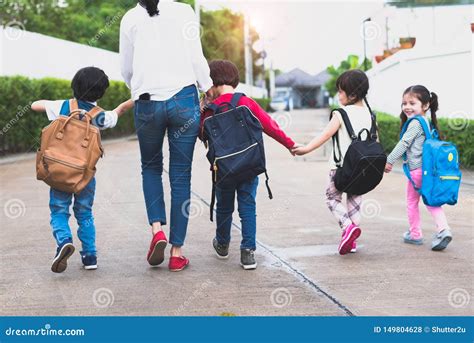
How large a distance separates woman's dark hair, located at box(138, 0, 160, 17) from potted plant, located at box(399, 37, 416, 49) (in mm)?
15408

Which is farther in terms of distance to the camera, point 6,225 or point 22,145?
point 22,145

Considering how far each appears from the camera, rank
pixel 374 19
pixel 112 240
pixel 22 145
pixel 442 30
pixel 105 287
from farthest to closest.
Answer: pixel 374 19 → pixel 442 30 → pixel 22 145 → pixel 112 240 → pixel 105 287

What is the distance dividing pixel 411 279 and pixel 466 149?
6211 millimetres

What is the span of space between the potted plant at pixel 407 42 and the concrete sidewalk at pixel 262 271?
11913 mm

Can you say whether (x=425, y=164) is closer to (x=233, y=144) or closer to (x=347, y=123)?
(x=347, y=123)

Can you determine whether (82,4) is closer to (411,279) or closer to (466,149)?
(466,149)

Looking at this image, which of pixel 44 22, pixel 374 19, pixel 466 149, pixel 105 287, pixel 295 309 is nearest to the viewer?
pixel 295 309

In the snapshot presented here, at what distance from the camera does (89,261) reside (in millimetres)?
4973

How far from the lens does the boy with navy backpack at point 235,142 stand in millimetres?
4770

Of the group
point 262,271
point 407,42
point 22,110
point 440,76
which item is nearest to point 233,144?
point 262,271

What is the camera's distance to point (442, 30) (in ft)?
52.5

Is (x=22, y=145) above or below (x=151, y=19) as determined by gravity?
below
